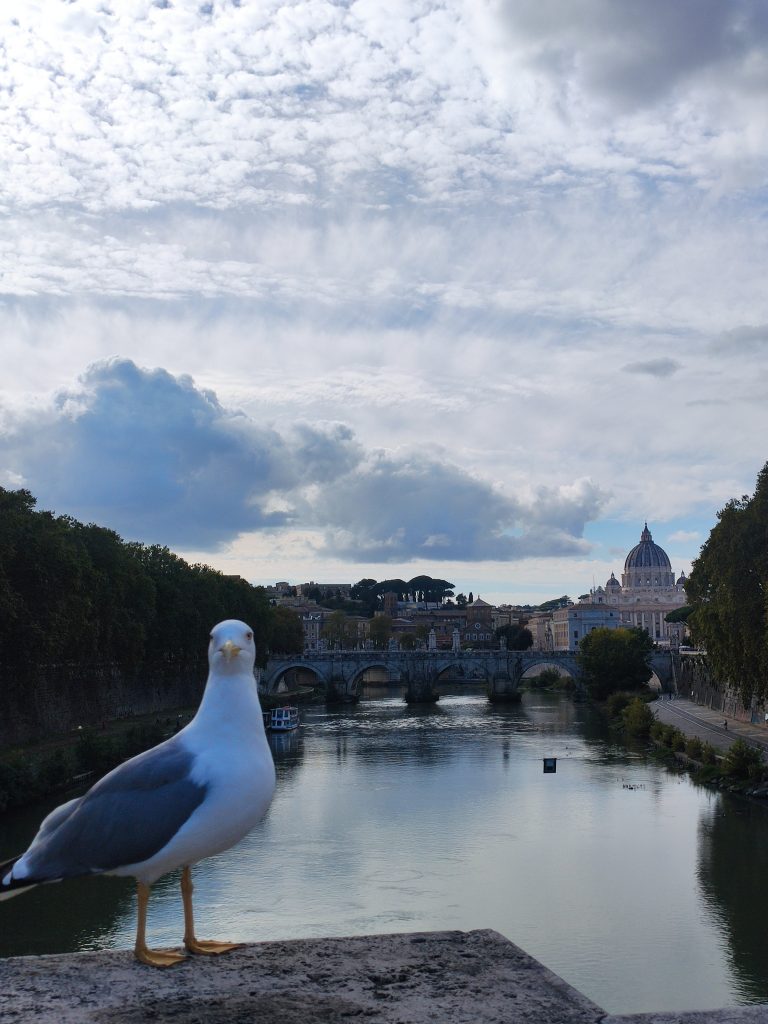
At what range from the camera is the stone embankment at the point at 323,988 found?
314cm

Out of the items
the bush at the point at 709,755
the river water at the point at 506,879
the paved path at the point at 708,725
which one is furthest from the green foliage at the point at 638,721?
the bush at the point at 709,755

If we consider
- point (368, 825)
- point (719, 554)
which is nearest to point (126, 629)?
point (368, 825)

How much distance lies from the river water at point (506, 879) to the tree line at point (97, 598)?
6282 millimetres

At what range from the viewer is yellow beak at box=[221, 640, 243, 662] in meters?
3.89

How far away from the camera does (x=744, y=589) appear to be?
29703 mm

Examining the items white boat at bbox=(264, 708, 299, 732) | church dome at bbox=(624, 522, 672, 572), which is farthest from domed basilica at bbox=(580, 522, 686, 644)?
white boat at bbox=(264, 708, 299, 732)

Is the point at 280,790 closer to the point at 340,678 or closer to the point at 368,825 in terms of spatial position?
the point at 368,825

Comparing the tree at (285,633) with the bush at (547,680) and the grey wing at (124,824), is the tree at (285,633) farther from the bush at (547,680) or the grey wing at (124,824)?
the grey wing at (124,824)

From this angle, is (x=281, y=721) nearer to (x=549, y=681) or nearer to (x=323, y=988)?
(x=549, y=681)

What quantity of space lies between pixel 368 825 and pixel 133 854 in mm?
20884

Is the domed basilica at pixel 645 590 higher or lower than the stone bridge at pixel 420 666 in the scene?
higher

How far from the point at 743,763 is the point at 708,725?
13.2 m

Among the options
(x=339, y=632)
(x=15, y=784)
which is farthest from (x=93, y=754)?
(x=339, y=632)

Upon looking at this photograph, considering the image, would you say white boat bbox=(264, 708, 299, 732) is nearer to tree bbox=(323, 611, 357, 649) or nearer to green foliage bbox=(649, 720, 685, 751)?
green foliage bbox=(649, 720, 685, 751)
